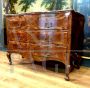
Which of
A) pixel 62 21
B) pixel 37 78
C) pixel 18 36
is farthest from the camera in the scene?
pixel 18 36

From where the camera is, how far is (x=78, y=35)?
103 inches

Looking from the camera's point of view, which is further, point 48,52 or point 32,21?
point 32,21

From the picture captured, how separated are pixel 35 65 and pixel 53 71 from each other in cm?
49

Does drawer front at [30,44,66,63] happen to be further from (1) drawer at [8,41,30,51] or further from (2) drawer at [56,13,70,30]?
(2) drawer at [56,13,70,30]

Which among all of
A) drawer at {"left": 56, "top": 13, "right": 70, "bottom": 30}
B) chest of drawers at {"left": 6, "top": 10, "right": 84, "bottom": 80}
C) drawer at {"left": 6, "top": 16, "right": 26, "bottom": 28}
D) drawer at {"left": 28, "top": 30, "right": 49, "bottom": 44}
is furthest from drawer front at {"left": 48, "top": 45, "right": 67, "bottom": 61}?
drawer at {"left": 6, "top": 16, "right": 26, "bottom": 28}

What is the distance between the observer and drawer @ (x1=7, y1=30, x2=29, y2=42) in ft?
8.62

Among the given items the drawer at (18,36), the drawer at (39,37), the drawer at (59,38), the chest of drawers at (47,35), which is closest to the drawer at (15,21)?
the chest of drawers at (47,35)

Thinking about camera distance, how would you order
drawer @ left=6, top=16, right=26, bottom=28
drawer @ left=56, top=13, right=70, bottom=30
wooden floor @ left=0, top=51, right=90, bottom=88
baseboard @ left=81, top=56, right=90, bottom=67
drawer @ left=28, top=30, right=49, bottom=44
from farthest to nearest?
baseboard @ left=81, top=56, right=90, bottom=67 < drawer @ left=6, top=16, right=26, bottom=28 < drawer @ left=28, top=30, right=49, bottom=44 < drawer @ left=56, top=13, right=70, bottom=30 < wooden floor @ left=0, top=51, right=90, bottom=88

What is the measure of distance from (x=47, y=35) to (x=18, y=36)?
588 millimetres

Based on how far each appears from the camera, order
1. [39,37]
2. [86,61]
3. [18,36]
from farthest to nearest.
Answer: [86,61] < [18,36] < [39,37]

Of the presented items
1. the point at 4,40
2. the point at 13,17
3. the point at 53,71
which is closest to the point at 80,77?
the point at 53,71

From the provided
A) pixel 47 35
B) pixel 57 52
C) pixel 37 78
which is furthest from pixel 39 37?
pixel 37 78

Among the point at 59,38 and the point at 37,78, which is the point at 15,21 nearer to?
the point at 59,38

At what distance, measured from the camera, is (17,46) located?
2.77 metres
